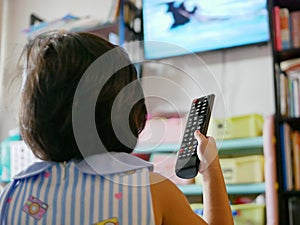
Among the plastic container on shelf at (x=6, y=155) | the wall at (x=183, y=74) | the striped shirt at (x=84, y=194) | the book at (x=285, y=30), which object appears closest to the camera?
the striped shirt at (x=84, y=194)

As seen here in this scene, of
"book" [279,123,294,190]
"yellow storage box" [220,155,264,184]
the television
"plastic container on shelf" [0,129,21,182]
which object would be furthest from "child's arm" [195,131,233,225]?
"plastic container on shelf" [0,129,21,182]

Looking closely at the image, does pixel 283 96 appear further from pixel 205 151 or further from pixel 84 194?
pixel 84 194

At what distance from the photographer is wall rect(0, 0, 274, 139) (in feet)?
2.41

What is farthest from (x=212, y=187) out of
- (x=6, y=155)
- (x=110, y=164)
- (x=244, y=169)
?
(x=6, y=155)

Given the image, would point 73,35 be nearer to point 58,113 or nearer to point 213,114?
point 58,113

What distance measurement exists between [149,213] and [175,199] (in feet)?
0.12

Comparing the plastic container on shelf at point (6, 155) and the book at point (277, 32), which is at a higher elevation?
the book at point (277, 32)

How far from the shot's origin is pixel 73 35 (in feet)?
2.16

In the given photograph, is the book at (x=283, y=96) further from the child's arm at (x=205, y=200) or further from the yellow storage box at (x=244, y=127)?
the child's arm at (x=205, y=200)

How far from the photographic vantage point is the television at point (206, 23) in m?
2.00

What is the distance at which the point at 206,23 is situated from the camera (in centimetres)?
211

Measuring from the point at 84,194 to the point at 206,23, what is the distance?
1610mm

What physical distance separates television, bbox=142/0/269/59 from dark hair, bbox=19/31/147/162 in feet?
4.56

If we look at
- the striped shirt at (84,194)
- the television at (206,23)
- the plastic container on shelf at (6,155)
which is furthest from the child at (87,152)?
the plastic container on shelf at (6,155)
